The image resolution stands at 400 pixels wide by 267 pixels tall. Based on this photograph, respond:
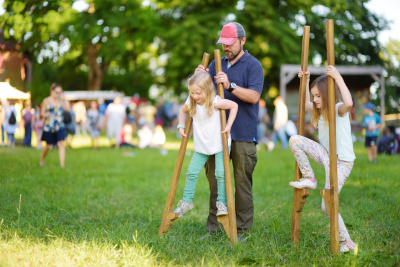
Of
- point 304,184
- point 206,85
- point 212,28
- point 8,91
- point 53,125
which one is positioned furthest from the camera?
point 212,28

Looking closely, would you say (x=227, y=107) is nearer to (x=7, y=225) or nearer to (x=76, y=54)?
(x=7, y=225)

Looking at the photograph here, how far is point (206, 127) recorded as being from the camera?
4699 mm

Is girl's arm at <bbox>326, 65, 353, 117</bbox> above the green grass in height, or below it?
above

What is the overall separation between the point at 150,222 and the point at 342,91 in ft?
9.15

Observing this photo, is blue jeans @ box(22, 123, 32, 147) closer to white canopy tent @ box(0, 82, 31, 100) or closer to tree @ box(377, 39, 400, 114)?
white canopy tent @ box(0, 82, 31, 100)

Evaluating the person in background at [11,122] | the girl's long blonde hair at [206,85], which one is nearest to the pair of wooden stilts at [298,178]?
the girl's long blonde hair at [206,85]

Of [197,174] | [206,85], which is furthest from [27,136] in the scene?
[206,85]

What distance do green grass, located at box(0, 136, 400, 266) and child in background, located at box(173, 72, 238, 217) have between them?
469 millimetres

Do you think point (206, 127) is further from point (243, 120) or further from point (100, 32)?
point (100, 32)

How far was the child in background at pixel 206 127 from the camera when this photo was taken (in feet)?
15.1

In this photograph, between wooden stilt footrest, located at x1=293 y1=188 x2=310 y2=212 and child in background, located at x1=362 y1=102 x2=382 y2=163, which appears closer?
wooden stilt footrest, located at x1=293 y1=188 x2=310 y2=212

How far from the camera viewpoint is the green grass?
4215mm

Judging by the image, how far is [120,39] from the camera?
27562 mm

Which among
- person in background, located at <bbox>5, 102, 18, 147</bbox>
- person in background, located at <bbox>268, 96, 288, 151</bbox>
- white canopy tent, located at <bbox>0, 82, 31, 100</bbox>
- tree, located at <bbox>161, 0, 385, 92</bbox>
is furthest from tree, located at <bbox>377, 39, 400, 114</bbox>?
white canopy tent, located at <bbox>0, 82, 31, 100</bbox>
